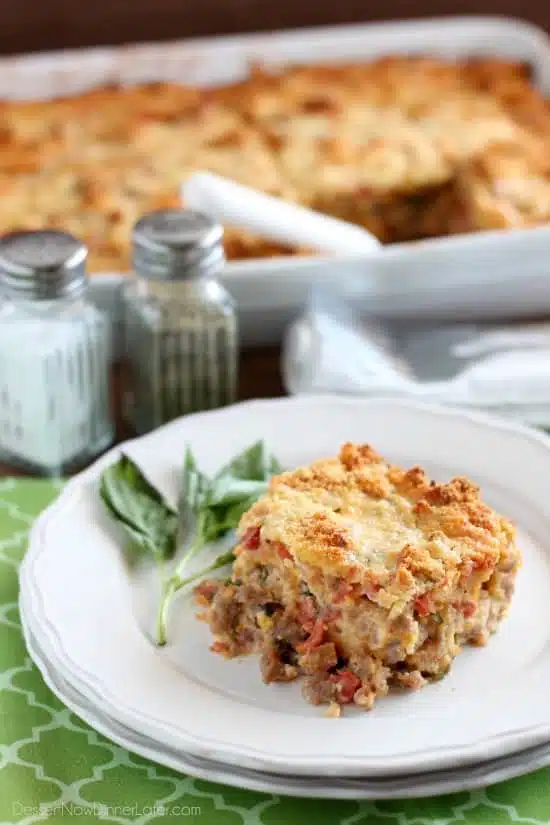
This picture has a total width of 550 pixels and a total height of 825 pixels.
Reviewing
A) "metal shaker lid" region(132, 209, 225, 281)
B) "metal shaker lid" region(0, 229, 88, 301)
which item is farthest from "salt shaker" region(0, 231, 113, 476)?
"metal shaker lid" region(132, 209, 225, 281)

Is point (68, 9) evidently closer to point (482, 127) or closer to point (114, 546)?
point (482, 127)

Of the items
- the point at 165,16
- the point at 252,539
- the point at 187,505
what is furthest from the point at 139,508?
the point at 165,16

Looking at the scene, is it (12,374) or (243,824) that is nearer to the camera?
(243,824)

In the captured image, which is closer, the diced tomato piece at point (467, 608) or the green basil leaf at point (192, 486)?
the diced tomato piece at point (467, 608)

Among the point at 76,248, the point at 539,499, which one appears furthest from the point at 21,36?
the point at 539,499

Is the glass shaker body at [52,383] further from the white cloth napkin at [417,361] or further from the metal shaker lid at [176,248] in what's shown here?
the white cloth napkin at [417,361]

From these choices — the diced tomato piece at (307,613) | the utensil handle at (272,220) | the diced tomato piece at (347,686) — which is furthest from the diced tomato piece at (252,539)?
the utensil handle at (272,220)

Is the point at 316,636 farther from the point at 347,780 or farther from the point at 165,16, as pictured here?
the point at 165,16
